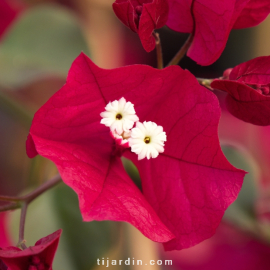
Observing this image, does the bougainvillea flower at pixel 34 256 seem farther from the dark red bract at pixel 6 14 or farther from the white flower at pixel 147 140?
the dark red bract at pixel 6 14

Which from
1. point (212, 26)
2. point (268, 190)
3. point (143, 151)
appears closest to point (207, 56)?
point (212, 26)

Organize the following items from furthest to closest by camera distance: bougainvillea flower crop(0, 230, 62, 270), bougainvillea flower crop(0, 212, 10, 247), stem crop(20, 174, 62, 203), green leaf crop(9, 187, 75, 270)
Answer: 1. bougainvillea flower crop(0, 212, 10, 247)
2. green leaf crop(9, 187, 75, 270)
3. stem crop(20, 174, 62, 203)
4. bougainvillea flower crop(0, 230, 62, 270)

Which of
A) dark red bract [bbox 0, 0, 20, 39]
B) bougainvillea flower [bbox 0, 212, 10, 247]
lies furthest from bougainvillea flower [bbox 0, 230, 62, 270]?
dark red bract [bbox 0, 0, 20, 39]

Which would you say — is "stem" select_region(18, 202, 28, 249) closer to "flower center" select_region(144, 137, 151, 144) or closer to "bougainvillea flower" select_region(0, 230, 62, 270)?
"bougainvillea flower" select_region(0, 230, 62, 270)

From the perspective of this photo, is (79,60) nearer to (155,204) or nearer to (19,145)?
(155,204)

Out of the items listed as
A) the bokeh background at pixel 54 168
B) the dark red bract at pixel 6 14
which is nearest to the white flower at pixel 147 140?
the bokeh background at pixel 54 168

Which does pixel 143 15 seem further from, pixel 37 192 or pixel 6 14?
pixel 6 14
